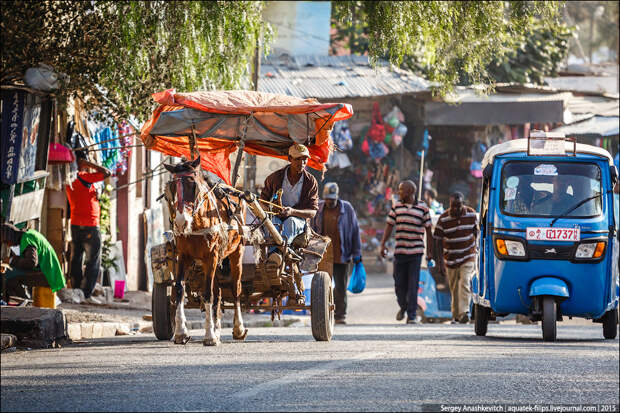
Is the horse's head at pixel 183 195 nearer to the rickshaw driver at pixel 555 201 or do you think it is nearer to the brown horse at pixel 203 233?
the brown horse at pixel 203 233

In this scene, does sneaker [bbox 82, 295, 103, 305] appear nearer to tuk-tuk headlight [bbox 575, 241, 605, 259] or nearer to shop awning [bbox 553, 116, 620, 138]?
tuk-tuk headlight [bbox 575, 241, 605, 259]

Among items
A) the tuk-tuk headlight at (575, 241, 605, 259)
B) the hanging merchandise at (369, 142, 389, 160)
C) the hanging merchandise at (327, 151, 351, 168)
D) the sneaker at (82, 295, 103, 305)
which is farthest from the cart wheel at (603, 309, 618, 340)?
the hanging merchandise at (369, 142, 389, 160)

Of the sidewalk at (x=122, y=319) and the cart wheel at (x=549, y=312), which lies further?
the sidewalk at (x=122, y=319)

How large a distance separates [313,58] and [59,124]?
51.8ft

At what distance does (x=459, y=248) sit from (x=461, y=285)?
61 centimetres

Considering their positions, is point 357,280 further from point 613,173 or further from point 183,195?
point 183,195

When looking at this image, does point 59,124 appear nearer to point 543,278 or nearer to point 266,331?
point 266,331

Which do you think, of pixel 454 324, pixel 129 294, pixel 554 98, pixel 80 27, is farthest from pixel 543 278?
pixel 554 98

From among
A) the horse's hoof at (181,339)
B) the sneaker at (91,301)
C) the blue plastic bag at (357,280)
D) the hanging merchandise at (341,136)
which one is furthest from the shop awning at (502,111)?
the horse's hoof at (181,339)

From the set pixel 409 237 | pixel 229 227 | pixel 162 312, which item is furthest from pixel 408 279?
pixel 229 227

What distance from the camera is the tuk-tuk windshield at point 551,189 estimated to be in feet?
47.3

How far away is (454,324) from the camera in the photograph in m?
19.3

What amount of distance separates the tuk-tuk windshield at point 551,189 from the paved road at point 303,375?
1.81 metres

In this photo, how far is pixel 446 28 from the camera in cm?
1548
